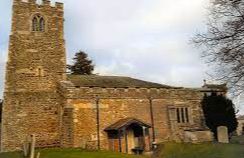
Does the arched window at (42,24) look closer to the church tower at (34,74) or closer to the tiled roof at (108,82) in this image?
the church tower at (34,74)

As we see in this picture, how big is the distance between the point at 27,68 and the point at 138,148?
11.5 m

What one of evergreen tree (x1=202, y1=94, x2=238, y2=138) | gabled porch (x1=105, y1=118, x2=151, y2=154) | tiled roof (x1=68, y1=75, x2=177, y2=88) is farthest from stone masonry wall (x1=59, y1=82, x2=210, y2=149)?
tiled roof (x1=68, y1=75, x2=177, y2=88)

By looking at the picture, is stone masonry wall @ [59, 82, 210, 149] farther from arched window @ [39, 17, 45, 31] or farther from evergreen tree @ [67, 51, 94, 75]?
evergreen tree @ [67, 51, 94, 75]

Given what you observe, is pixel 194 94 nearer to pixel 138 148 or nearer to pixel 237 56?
pixel 138 148

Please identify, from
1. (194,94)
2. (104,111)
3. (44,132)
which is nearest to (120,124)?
(104,111)

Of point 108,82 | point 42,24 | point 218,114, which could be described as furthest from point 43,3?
point 218,114

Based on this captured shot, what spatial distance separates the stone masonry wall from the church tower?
2.04 metres

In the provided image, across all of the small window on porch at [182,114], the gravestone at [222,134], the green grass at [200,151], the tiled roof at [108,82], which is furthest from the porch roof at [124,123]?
the gravestone at [222,134]

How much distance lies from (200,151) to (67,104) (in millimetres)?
11165

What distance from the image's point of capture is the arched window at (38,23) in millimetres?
32062

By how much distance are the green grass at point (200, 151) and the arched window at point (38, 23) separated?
1499 centimetres

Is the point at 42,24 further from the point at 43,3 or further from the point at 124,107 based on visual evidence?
the point at 124,107

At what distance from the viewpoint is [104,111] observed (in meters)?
29.7

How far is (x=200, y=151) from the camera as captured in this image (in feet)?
74.9
